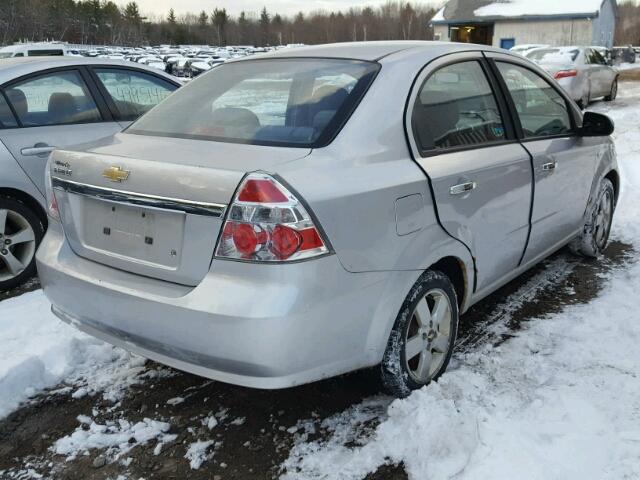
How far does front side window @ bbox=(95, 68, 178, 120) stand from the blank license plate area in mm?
2749

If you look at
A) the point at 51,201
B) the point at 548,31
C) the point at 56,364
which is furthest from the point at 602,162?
the point at 548,31

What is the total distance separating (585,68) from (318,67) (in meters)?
14.9

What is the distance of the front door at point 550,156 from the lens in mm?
3752

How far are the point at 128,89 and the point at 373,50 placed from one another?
2936 mm

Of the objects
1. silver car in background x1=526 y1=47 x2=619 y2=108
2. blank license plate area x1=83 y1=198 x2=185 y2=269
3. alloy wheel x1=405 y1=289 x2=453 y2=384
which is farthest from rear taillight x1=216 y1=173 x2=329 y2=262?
silver car in background x1=526 y1=47 x2=619 y2=108

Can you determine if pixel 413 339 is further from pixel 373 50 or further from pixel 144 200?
pixel 373 50

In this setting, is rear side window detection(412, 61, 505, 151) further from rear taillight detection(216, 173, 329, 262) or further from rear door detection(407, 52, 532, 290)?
rear taillight detection(216, 173, 329, 262)

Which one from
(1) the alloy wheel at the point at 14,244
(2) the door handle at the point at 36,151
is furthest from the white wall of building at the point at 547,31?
(1) the alloy wheel at the point at 14,244

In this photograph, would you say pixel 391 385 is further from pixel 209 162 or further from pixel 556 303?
pixel 556 303

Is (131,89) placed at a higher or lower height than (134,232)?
higher

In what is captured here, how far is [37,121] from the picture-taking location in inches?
188

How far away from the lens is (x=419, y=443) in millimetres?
2543

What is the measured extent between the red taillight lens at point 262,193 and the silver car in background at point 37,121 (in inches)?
113

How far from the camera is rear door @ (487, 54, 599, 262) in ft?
12.3
